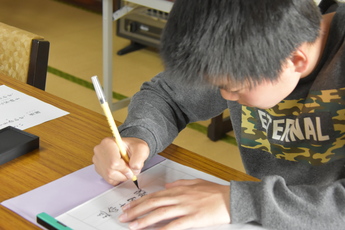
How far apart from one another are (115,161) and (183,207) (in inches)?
6.1

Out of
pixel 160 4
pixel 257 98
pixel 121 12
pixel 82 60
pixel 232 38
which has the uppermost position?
pixel 232 38

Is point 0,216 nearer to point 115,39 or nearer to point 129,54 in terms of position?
point 129,54

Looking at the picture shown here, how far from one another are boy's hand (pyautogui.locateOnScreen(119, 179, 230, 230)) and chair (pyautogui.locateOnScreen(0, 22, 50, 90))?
2.16 feet

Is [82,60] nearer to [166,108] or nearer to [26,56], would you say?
[26,56]

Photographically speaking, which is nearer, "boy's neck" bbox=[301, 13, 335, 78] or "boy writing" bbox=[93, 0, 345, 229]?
"boy writing" bbox=[93, 0, 345, 229]

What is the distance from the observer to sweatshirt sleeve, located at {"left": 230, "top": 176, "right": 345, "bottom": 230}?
2.69ft

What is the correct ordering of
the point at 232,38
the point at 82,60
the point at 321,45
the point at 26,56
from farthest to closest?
the point at 82,60 → the point at 26,56 → the point at 321,45 → the point at 232,38

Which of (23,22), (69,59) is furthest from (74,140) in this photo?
(23,22)

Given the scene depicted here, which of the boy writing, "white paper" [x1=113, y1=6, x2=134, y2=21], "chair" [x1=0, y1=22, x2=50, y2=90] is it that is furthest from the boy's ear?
"white paper" [x1=113, y1=6, x2=134, y2=21]

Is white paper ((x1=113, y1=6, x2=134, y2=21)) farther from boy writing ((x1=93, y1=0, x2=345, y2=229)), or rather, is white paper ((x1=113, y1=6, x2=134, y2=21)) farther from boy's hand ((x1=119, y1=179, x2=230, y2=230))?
boy's hand ((x1=119, y1=179, x2=230, y2=230))

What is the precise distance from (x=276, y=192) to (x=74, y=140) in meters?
0.42

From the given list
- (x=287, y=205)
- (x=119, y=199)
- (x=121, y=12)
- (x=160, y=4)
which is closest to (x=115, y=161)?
(x=119, y=199)

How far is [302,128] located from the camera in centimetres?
109

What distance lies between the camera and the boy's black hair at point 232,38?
771 millimetres
